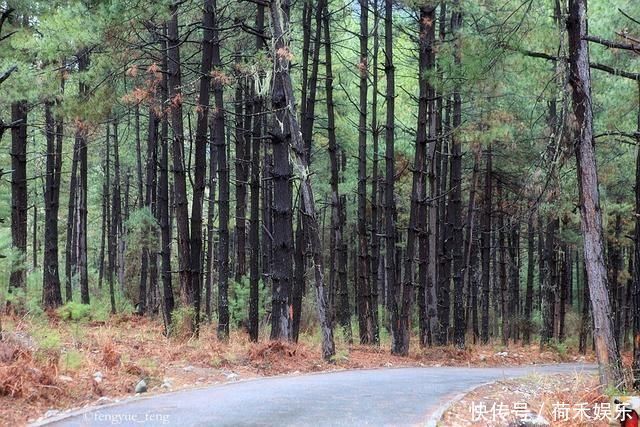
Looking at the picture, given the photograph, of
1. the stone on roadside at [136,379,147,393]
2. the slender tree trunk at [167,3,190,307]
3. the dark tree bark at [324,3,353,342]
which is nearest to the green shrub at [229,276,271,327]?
the dark tree bark at [324,3,353,342]

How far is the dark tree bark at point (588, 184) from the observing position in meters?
9.56

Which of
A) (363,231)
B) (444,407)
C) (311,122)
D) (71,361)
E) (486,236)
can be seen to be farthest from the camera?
(486,236)

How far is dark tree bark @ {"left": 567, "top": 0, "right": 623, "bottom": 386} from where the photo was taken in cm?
956

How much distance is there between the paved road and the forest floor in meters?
0.66

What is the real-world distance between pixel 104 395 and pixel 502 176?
1980 centimetres

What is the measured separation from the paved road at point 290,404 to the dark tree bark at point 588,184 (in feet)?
8.03

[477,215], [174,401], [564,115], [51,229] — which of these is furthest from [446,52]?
[477,215]

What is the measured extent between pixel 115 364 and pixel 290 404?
3.44 meters

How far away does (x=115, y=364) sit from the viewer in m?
9.61

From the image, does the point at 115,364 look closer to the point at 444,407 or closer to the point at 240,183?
the point at 444,407

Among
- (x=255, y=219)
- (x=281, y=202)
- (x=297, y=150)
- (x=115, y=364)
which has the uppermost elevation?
(x=297, y=150)

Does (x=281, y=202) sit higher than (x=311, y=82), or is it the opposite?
(x=311, y=82)

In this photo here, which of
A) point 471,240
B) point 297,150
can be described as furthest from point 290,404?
point 471,240

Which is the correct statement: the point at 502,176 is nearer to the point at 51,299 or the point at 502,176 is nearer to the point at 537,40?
the point at 537,40
